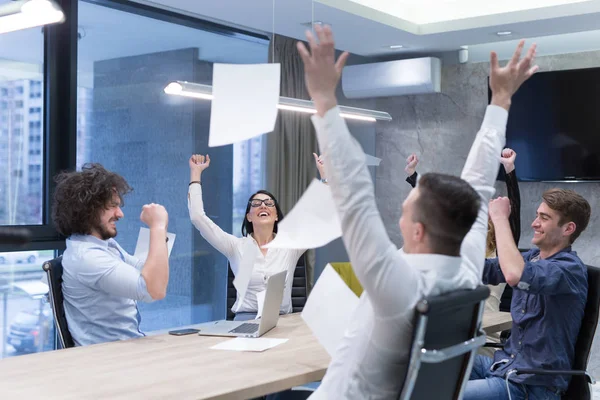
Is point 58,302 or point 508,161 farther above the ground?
point 508,161

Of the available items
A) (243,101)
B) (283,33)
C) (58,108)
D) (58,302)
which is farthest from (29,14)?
(283,33)

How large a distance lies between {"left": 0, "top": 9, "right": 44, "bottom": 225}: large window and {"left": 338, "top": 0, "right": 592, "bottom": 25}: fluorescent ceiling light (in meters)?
2.24

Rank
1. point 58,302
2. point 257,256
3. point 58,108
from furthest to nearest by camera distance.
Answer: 1. point 58,108
2. point 257,256
3. point 58,302

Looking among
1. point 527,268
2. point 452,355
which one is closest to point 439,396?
point 452,355

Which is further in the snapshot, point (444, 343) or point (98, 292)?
point (98, 292)

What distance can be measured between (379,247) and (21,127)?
3689 mm

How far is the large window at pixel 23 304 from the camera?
4617mm

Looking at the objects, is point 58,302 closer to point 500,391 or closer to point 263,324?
point 263,324

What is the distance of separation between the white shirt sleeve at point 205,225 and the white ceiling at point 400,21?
1.40 m

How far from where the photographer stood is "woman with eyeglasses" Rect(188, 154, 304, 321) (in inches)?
164

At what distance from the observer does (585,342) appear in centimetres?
298

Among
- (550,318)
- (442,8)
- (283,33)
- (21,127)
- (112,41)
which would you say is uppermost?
(442,8)

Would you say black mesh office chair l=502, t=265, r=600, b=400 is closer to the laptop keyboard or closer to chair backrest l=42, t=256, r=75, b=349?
the laptop keyboard

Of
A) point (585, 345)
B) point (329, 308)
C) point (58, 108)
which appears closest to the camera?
point (329, 308)
